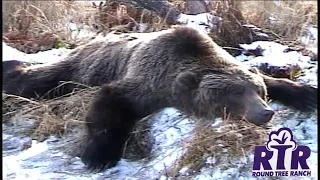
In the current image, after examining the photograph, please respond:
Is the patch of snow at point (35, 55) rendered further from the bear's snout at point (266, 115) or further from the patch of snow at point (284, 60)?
the bear's snout at point (266, 115)

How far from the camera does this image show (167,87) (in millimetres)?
2959

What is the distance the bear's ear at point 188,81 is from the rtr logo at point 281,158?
0.52 m

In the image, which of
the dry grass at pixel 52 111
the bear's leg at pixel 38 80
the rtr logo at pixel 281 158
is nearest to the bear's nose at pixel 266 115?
the rtr logo at pixel 281 158

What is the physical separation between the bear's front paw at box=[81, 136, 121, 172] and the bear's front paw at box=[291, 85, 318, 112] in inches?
33.8

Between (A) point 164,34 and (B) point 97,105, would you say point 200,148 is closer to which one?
(B) point 97,105

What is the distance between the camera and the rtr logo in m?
2.32

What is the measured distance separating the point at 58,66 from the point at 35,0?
95 centimetres

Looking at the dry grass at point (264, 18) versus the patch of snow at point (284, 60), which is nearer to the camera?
the patch of snow at point (284, 60)

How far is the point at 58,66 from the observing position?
139 inches

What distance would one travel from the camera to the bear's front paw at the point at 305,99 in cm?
299

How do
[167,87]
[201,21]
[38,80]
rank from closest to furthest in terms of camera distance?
[167,87] < [38,80] < [201,21]

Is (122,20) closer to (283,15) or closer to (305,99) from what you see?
(283,15)

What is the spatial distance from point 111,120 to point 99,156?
0.17 m

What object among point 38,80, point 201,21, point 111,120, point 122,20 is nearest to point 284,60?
point 201,21
